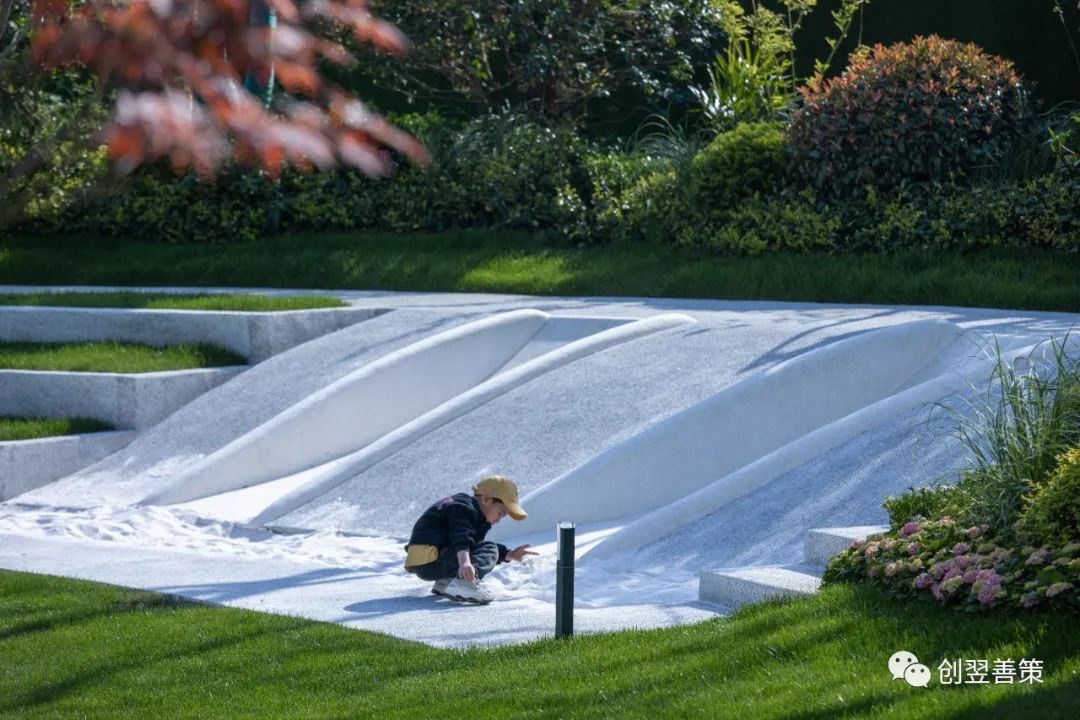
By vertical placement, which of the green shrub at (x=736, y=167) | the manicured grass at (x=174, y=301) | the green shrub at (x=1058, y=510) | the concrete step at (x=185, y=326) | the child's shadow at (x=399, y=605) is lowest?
the child's shadow at (x=399, y=605)

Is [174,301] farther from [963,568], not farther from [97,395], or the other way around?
[963,568]

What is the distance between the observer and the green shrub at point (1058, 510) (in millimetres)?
5691

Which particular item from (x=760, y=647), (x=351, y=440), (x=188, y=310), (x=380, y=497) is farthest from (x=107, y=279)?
(x=760, y=647)

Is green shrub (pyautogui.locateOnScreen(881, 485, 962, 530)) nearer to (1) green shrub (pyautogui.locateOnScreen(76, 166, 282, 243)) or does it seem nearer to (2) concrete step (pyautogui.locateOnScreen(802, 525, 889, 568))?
(2) concrete step (pyautogui.locateOnScreen(802, 525, 889, 568))

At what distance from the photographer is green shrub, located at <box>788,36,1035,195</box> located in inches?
562

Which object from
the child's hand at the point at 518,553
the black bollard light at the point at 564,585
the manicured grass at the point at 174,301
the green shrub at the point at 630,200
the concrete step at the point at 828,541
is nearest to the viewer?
the black bollard light at the point at 564,585

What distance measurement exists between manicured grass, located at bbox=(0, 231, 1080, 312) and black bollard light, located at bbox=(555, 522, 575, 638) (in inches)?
274

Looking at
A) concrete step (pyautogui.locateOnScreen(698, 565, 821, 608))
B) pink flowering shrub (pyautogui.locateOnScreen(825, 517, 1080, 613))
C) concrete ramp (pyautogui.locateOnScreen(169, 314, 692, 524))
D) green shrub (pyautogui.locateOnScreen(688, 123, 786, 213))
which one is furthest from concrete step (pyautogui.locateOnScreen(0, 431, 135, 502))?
pink flowering shrub (pyautogui.locateOnScreen(825, 517, 1080, 613))

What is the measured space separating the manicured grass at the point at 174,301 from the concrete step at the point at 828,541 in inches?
293

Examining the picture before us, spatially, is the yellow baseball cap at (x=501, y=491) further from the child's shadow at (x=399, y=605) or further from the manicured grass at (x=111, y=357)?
the manicured grass at (x=111, y=357)

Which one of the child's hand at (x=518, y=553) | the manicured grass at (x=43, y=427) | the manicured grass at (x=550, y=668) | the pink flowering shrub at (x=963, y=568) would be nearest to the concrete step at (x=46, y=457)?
the manicured grass at (x=43, y=427)

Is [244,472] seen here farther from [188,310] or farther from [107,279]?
[107,279]

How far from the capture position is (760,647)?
5.68 meters

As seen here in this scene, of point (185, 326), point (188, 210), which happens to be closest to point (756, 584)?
point (185, 326)
